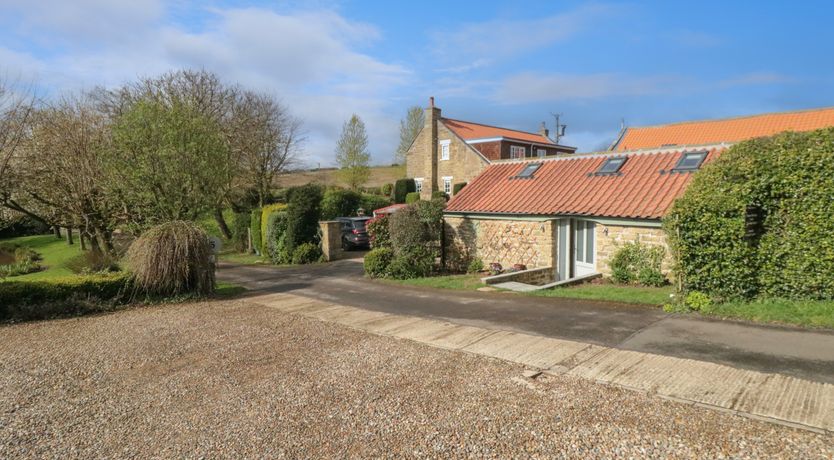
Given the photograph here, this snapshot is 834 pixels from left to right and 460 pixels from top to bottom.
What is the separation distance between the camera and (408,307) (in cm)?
1114

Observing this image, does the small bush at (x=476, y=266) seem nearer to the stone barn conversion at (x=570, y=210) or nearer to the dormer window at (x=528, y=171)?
the stone barn conversion at (x=570, y=210)

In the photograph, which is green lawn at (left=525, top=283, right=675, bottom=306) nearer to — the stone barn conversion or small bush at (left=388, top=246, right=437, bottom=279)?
the stone barn conversion

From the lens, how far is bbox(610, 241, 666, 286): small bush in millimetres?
12203

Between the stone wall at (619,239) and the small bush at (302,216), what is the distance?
13382mm

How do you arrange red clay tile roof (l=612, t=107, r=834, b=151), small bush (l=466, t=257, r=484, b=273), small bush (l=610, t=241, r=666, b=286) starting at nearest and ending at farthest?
small bush (l=610, t=241, r=666, b=286)
small bush (l=466, t=257, r=484, b=273)
red clay tile roof (l=612, t=107, r=834, b=151)

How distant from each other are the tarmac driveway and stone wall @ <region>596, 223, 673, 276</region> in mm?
3336

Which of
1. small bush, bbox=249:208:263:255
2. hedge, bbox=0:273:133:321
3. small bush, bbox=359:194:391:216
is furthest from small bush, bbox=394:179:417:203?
hedge, bbox=0:273:133:321

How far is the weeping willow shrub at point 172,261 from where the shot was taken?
1208 centimetres

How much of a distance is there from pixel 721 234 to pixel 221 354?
30.7 ft

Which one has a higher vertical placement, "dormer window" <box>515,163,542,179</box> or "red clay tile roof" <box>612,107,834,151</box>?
"red clay tile roof" <box>612,107,834,151</box>

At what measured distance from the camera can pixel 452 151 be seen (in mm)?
38500

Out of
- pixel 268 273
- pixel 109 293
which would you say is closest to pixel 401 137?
pixel 268 273

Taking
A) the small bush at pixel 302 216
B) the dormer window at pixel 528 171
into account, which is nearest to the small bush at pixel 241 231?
the small bush at pixel 302 216

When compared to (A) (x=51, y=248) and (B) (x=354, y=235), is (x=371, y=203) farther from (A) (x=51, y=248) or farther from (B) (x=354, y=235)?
(A) (x=51, y=248)
